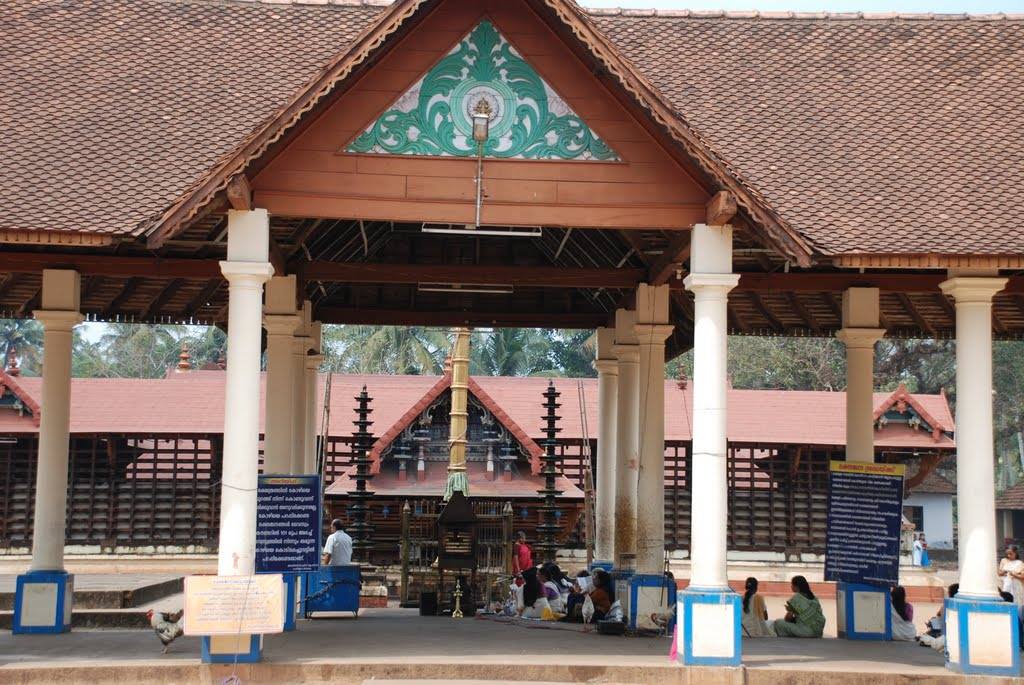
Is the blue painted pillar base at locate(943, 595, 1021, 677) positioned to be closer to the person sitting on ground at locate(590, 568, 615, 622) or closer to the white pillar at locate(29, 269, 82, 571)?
the person sitting on ground at locate(590, 568, 615, 622)

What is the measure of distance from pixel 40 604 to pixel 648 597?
7026 mm

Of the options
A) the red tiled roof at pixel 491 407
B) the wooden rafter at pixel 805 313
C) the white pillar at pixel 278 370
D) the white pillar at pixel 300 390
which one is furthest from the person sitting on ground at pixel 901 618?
the red tiled roof at pixel 491 407

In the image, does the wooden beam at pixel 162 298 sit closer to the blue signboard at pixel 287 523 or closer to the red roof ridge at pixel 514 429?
the blue signboard at pixel 287 523

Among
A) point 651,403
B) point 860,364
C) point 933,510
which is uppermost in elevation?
point 860,364

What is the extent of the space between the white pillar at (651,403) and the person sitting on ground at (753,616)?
110cm

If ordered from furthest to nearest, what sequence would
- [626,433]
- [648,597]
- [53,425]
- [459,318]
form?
[459,318] → [626,433] → [648,597] → [53,425]

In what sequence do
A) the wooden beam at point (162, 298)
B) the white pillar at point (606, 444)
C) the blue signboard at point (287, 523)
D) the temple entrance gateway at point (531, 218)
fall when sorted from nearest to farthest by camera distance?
the temple entrance gateway at point (531, 218), the blue signboard at point (287, 523), the wooden beam at point (162, 298), the white pillar at point (606, 444)

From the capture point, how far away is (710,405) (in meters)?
12.5

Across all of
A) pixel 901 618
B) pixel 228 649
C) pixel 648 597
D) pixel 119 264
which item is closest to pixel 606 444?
pixel 648 597

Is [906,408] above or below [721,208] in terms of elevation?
below

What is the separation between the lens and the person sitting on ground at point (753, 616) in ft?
52.9

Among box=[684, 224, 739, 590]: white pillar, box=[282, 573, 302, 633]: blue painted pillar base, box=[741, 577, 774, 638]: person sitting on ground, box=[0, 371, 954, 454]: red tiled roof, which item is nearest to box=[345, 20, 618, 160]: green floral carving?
box=[684, 224, 739, 590]: white pillar

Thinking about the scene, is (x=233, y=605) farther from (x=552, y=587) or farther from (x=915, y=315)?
(x=915, y=315)

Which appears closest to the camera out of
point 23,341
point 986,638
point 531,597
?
point 986,638
